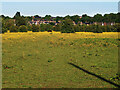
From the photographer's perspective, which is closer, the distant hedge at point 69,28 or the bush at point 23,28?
the distant hedge at point 69,28

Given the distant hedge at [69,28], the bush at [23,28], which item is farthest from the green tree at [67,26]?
the bush at [23,28]

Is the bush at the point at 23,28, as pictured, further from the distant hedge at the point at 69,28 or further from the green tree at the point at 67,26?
the green tree at the point at 67,26

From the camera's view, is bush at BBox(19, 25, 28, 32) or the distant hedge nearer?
the distant hedge

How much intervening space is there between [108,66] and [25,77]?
6572 mm

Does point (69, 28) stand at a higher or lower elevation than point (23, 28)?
lower

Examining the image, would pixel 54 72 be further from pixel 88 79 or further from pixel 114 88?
pixel 114 88

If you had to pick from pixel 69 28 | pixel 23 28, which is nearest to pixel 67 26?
pixel 69 28

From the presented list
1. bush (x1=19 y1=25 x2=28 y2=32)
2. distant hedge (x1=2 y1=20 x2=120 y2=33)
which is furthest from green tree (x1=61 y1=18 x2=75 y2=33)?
bush (x1=19 y1=25 x2=28 y2=32)

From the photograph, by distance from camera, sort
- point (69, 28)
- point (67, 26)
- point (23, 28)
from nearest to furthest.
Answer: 1. point (67, 26)
2. point (69, 28)
3. point (23, 28)

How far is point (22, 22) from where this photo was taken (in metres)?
91.9

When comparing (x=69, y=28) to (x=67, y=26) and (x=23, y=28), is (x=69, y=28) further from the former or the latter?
(x=23, y=28)

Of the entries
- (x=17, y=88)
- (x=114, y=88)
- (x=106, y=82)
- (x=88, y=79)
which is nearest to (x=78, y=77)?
(x=88, y=79)

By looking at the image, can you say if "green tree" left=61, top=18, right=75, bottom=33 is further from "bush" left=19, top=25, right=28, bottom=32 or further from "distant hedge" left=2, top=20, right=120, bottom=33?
"bush" left=19, top=25, right=28, bottom=32

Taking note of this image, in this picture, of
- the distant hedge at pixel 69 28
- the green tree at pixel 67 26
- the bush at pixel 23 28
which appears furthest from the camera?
the bush at pixel 23 28
